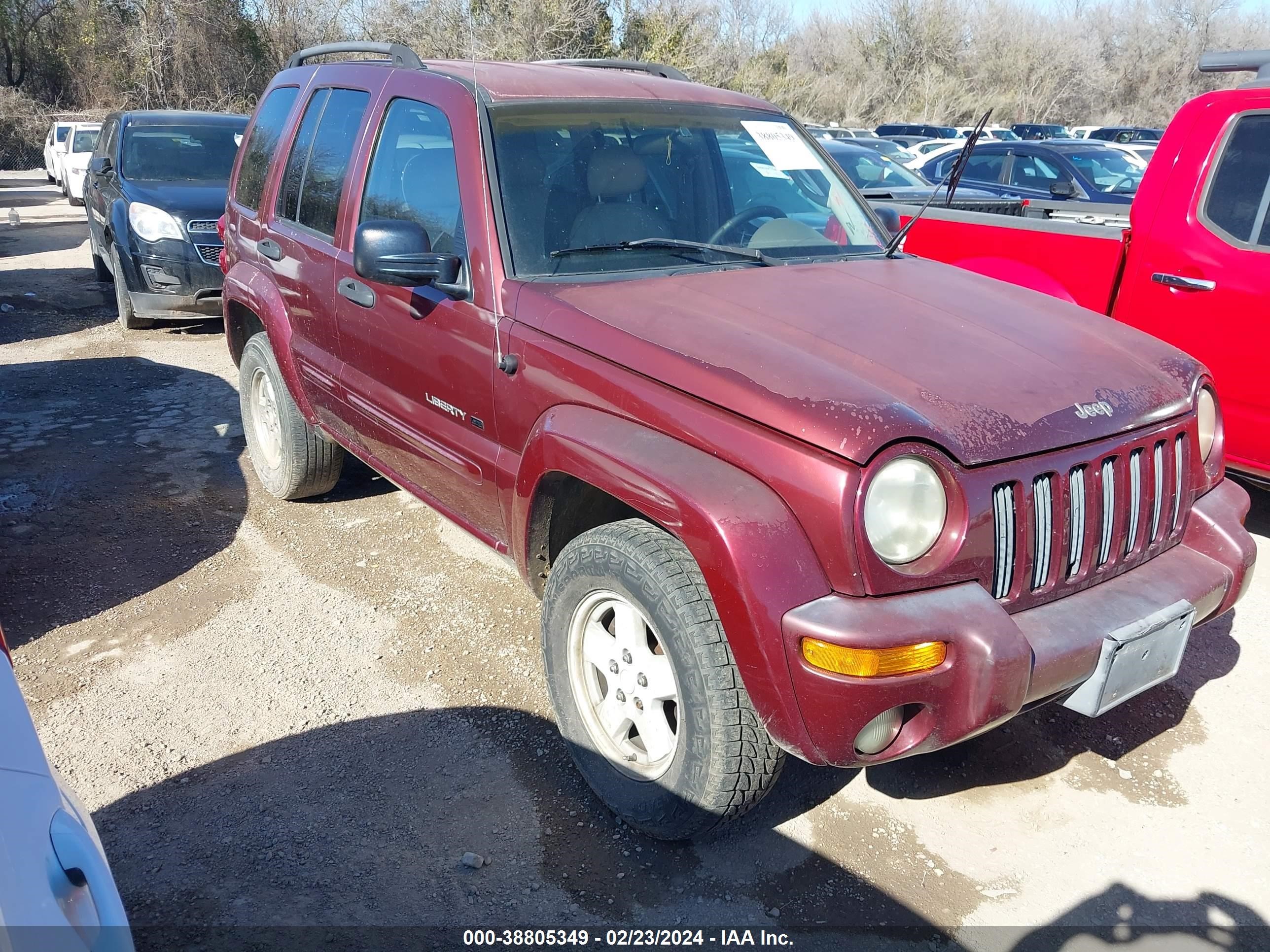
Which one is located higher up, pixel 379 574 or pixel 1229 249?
pixel 1229 249

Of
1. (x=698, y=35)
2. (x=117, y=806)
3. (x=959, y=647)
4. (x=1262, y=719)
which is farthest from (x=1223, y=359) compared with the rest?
(x=698, y=35)

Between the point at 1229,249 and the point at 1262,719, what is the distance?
2.15 m

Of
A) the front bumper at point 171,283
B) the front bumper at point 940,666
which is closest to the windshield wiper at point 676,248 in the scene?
the front bumper at point 940,666

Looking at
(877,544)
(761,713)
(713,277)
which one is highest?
(713,277)

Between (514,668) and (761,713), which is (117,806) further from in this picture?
(761,713)

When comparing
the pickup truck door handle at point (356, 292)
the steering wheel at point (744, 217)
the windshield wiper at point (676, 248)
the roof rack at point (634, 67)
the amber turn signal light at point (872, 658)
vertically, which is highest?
the roof rack at point (634, 67)

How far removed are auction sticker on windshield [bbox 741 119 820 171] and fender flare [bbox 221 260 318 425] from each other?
84.4 inches

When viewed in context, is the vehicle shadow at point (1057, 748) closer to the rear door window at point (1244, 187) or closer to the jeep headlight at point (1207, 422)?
the jeep headlight at point (1207, 422)

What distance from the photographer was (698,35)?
32344 mm

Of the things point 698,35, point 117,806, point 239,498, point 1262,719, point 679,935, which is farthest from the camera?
point 698,35

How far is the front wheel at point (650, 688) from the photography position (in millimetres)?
2402

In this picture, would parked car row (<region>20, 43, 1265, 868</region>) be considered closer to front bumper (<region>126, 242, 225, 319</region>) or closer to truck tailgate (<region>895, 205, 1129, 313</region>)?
truck tailgate (<region>895, 205, 1129, 313</region>)

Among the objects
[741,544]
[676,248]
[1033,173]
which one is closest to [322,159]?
[676,248]

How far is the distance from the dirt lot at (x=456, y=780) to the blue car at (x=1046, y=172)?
20.4 ft
